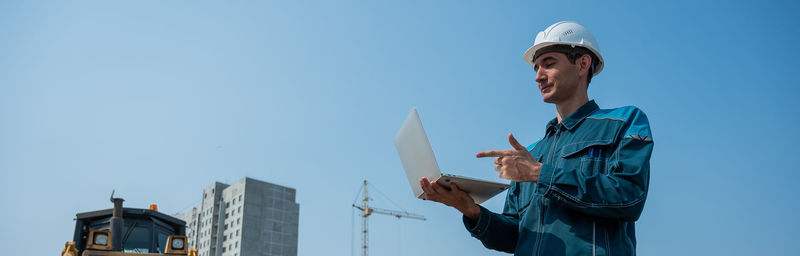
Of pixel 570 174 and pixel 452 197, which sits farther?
pixel 452 197

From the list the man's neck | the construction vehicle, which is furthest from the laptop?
the construction vehicle

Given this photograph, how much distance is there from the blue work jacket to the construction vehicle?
858cm

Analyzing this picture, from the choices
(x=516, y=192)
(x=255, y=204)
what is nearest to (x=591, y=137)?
(x=516, y=192)

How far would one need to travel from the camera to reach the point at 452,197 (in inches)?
134

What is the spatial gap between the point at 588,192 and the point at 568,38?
1.02 metres

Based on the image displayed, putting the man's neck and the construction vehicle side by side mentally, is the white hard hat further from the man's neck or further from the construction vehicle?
the construction vehicle

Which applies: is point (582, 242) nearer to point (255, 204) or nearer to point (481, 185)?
point (481, 185)

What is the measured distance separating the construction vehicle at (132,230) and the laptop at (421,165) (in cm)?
832

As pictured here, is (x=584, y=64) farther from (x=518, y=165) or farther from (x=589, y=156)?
(x=518, y=165)

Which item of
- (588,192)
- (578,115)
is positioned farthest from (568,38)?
(588,192)

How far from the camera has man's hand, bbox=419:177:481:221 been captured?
10.8ft

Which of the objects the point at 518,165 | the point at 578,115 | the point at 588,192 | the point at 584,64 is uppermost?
the point at 584,64

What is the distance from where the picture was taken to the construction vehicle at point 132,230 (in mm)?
11109

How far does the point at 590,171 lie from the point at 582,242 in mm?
358
